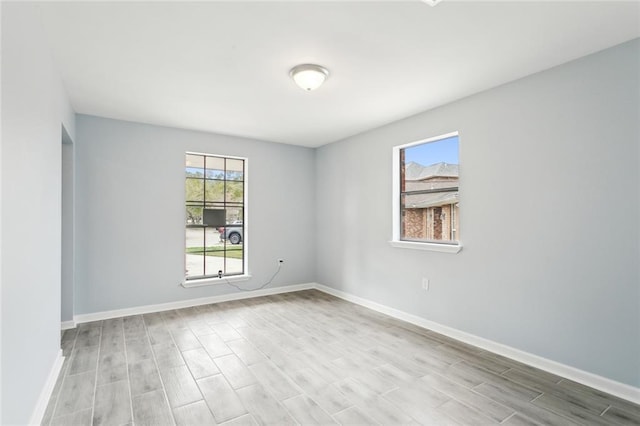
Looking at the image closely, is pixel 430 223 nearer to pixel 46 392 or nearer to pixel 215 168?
pixel 215 168

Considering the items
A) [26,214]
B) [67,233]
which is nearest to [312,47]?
[26,214]

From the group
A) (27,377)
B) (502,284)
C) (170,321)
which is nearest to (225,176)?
(170,321)

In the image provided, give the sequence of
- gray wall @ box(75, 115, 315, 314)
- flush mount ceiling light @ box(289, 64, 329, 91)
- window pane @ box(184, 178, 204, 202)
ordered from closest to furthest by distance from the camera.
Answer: flush mount ceiling light @ box(289, 64, 329, 91)
gray wall @ box(75, 115, 315, 314)
window pane @ box(184, 178, 204, 202)

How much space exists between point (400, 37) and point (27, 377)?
3109 mm

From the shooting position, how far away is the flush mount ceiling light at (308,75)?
8.65 ft

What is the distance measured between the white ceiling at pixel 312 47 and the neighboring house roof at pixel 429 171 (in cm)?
72

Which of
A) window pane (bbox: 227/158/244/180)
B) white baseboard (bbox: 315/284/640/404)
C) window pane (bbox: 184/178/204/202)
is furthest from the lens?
window pane (bbox: 227/158/244/180)

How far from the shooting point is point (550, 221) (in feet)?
8.75

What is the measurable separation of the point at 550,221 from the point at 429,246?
1.22 metres

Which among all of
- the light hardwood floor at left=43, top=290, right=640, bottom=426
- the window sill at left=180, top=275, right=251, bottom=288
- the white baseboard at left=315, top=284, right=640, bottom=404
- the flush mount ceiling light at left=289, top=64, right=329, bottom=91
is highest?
the flush mount ceiling light at left=289, top=64, right=329, bottom=91

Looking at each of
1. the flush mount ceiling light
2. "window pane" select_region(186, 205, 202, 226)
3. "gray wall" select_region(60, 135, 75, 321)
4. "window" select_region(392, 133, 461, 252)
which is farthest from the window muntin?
"gray wall" select_region(60, 135, 75, 321)

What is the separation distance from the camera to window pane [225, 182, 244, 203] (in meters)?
5.11

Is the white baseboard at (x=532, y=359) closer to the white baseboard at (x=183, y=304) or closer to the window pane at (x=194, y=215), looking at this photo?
the white baseboard at (x=183, y=304)

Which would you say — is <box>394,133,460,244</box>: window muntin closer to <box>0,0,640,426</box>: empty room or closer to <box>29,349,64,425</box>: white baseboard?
<box>0,0,640,426</box>: empty room
